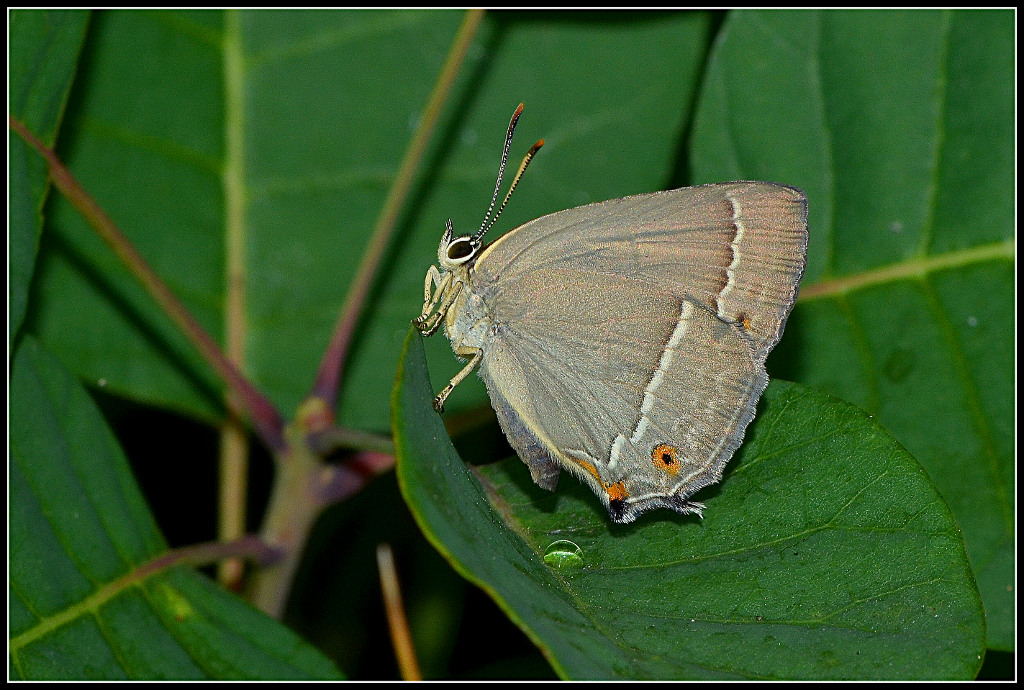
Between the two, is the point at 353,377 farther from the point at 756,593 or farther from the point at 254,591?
the point at 756,593

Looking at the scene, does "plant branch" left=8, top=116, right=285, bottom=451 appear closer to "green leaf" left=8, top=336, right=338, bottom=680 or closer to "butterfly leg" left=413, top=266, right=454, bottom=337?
"green leaf" left=8, top=336, right=338, bottom=680

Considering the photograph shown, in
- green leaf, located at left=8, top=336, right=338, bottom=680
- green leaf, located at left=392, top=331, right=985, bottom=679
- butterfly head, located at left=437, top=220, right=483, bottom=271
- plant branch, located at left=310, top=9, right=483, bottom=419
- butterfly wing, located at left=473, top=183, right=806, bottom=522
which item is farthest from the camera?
plant branch, located at left=310, top=9, right=483, bottom=419

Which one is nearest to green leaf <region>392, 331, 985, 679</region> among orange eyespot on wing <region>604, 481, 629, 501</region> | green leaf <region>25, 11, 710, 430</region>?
orange eyespot on wing <region>604, 481, 629, 501</region>

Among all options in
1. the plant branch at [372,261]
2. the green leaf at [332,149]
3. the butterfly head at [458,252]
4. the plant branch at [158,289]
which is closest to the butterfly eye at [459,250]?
the butterfly head at [458,252]

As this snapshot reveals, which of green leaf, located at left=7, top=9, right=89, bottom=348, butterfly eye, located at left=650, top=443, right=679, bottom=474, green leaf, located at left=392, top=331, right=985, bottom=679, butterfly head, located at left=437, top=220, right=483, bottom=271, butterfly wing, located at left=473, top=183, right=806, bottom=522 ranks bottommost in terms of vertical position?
green leaf, located at left=392, top=331, right=985, bottom=679

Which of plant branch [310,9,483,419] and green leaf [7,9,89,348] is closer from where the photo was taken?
green leaf [7,9,89,348]

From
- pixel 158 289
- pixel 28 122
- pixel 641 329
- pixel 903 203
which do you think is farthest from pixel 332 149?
pixel 903 203

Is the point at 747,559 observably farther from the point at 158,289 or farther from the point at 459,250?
the point at 158,289
